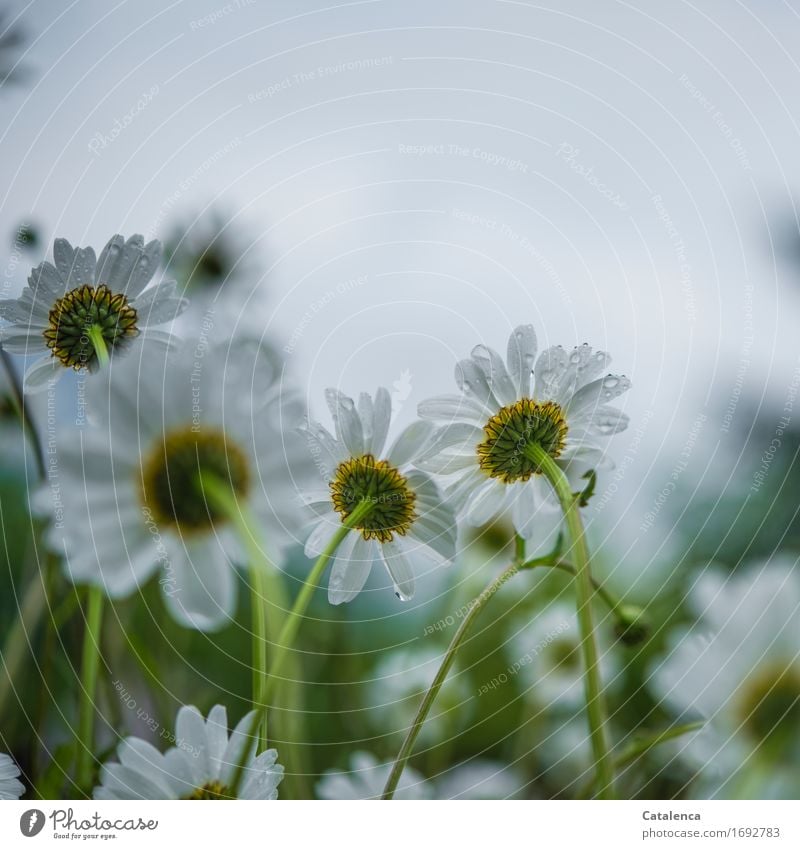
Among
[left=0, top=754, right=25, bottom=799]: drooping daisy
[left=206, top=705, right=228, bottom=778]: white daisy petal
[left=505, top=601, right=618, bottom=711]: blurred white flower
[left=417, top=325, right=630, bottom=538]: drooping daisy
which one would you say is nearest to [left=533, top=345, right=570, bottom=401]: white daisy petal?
[left=417, top=325, right=630, bottom=538]: drooping daisy

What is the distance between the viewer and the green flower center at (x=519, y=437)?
0.41 m

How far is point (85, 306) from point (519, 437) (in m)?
0.22

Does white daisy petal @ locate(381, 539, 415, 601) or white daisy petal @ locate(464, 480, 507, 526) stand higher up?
white daisy petal @ locate(464, 480, 507, 526)

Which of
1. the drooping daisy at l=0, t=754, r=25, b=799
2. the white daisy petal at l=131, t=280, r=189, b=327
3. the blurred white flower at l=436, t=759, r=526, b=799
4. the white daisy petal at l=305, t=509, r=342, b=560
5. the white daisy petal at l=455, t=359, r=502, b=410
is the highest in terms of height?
the white daisy petal at l=131, t=280, r=189, b=327

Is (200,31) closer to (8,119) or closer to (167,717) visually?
(8,119)

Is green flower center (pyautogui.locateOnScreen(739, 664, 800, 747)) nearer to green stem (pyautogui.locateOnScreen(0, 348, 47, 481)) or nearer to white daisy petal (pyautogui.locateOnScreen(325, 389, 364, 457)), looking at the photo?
white daisy petal (pyautogui.locateOnScreen(325, 389, 364, 457))

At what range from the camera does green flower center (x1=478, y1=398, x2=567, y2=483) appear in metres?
0.41

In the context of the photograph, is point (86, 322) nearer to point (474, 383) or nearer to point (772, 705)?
point (474, 383)

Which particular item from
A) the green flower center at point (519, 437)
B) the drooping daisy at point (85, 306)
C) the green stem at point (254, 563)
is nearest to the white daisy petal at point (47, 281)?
the drooping daisy at point (85, 306)

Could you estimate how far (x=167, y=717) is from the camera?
0.43 meters

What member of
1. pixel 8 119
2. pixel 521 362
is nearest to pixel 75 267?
pixel 8 119

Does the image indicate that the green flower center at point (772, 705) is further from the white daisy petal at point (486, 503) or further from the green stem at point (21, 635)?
the green stem at point (21, 635)

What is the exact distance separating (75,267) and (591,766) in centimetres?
35

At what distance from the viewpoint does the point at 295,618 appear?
1.43ft
